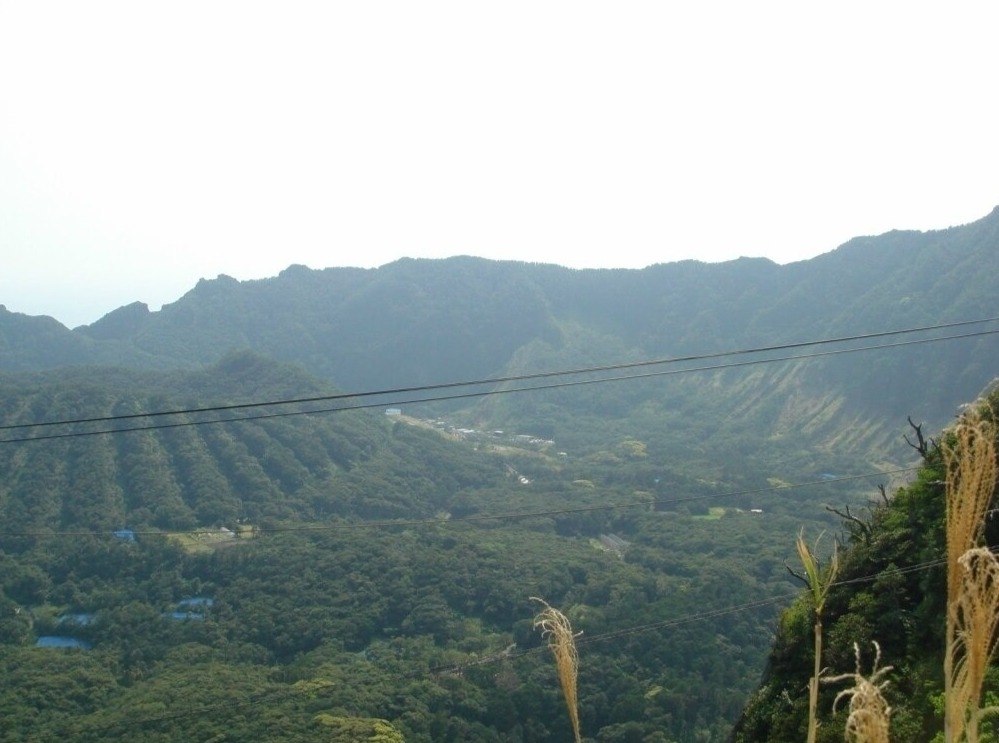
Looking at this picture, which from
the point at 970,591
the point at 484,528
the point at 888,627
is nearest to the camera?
the point at 970,591

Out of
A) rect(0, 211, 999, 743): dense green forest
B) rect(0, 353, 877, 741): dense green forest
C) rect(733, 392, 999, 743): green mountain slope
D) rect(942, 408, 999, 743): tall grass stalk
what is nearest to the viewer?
rect(942, 408, 999, 743): tall grass stalk

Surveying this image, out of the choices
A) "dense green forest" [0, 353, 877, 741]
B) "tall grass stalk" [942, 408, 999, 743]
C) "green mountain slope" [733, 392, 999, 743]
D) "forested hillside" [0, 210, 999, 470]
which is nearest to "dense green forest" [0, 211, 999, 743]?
"green mountain slope" [733, 392, 999, 743]

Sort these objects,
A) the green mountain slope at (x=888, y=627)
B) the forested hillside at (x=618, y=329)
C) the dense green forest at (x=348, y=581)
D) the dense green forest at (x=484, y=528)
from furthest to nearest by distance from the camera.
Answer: the forested hillside at (x=618, y=329) → the dense green forest at (x=348, y=581) → the dense green forest at (x=484, y=528) → the green mountain slope at (x=888, y=627)

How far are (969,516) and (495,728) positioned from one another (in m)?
24.2

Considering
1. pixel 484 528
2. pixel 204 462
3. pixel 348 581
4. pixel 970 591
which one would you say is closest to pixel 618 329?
pixel 484 528

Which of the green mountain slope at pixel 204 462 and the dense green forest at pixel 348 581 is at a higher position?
the green mountain slope at pixel 204 462

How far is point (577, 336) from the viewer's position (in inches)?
4737

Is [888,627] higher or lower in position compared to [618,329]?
lower

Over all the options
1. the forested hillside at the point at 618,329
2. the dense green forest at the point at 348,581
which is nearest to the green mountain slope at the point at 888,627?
the dense green forest at the point at 348,581

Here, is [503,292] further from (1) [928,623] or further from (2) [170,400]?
(1) [928,623]

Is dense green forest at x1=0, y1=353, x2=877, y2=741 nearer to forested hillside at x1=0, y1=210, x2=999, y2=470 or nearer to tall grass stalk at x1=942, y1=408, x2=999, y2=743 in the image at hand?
tall grass stalk at x1=942, y1=408, x2=999, y2=743

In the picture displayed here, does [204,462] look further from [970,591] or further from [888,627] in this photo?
[970,591]

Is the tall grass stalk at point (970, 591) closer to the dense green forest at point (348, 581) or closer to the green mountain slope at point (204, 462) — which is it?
the dense green forest at point (348, 581)

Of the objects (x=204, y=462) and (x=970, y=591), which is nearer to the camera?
(x=970, y=591)
